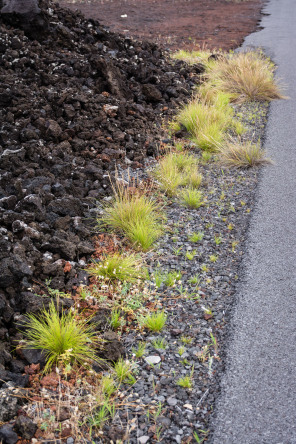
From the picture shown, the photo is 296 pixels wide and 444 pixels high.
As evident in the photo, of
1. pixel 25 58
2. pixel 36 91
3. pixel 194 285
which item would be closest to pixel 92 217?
pixel 194 285

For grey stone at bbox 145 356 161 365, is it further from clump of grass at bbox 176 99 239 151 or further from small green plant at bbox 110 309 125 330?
clump of grass at bbox 176 99 239 151

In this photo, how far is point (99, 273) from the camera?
3.38 metres

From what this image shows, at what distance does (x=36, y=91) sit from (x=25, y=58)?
2.55ft

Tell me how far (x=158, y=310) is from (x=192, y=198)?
62.6 inches

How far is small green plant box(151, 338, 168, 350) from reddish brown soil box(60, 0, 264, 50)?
859cm

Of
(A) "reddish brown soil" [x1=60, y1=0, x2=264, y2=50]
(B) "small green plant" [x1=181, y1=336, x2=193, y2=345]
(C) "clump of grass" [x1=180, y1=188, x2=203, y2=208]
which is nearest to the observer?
(B) "small green plant" [x1=181, y1=336, x2=193, y2=345]

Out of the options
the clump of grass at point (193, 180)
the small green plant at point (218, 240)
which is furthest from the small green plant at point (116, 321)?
the clump of grass at point (193, 180)

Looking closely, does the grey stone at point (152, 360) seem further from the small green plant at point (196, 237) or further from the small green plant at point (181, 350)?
the small green plant at point (196, 237)

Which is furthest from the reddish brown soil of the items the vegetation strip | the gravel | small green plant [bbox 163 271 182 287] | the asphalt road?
small green plant [bbox 163 271 182 287]

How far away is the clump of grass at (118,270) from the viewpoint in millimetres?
3350

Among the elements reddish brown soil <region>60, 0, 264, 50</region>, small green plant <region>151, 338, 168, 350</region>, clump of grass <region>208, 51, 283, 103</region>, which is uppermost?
reddish brown soil <region>60, 0, 264, 50</region>

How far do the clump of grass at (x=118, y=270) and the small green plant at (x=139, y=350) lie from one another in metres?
0.63

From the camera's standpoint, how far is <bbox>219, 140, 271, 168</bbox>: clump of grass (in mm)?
5242

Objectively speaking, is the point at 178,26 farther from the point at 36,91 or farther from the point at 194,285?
the point at 194,285
